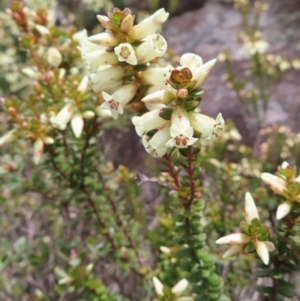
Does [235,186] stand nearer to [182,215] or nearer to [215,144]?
[215,144]

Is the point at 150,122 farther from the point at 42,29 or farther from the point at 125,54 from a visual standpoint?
the point at 42,29

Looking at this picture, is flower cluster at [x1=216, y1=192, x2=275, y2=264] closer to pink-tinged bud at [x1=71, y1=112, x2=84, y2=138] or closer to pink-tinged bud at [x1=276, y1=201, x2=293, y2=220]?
pink-tinged bud at [x1=276, y1=201, x2=293, y2=220]

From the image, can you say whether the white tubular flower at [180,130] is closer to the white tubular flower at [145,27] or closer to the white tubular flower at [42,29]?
the white tubular flower at [145,27]

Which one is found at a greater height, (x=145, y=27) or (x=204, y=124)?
(x=145, y=27)

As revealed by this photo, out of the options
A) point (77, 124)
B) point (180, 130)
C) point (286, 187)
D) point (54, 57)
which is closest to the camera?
point (180, 130)

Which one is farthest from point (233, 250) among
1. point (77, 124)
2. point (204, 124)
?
point (77, 124)

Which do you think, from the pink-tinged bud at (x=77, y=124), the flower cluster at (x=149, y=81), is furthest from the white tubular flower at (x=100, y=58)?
the pink-tinged bud at (x=77, y=124)
